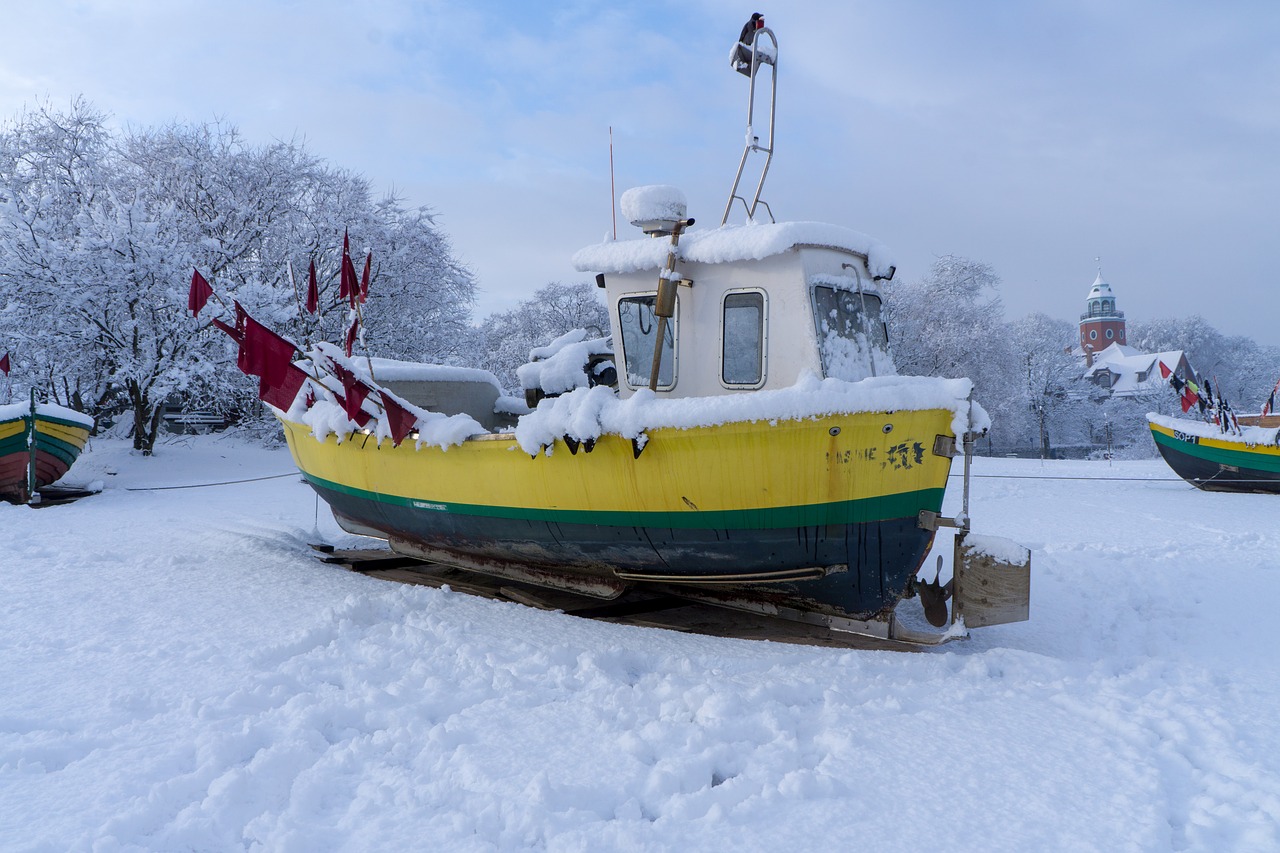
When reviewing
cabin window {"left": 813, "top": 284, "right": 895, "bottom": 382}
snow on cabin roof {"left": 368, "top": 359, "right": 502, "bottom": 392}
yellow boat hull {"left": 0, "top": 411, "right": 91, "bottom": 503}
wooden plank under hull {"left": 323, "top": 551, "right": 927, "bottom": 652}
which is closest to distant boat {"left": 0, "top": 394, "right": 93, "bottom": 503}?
yellow boat hull {"left": 0, "top": 411, "right": 91, "bottom": 503}

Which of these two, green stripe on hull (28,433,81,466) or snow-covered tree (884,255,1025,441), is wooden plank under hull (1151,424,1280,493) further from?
green stripe on hull (28,433,81,466)

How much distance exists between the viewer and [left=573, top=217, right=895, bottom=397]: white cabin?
4.83 meters

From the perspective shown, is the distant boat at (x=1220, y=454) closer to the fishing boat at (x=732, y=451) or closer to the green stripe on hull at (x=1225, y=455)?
the green stripe on hull at (x=1225, y=455)

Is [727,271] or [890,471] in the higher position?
[727,271]

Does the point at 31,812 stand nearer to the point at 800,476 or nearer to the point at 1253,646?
the point at 800,476

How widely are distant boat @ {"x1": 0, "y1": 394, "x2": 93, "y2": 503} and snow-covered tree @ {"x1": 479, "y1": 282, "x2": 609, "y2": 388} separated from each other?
22.2 m

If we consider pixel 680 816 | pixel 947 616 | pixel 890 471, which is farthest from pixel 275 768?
pixel 947 616

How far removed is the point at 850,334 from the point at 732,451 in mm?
1527

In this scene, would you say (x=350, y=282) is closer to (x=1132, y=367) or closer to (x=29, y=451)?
(x=29, y=451)

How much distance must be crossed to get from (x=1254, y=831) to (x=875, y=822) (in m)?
1.30

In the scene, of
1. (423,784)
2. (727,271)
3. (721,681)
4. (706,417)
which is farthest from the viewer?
(727,271)

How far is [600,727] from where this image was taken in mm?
3303

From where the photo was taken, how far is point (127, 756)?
9.50 ft

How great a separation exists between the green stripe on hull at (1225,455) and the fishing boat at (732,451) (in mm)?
13031
